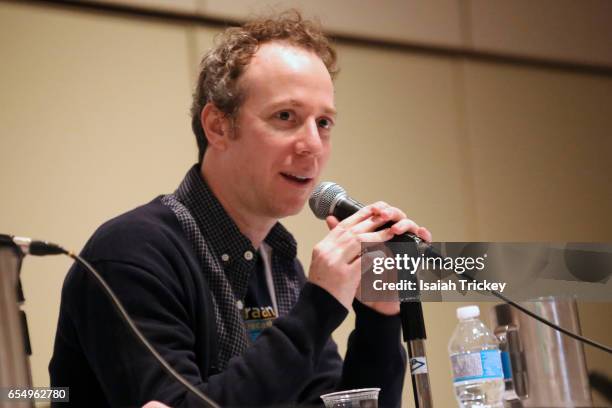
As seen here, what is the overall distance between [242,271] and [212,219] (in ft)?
Result: 0.38

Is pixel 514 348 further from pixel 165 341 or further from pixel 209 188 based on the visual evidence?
pixel 209 188

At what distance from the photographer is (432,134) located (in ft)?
9.75

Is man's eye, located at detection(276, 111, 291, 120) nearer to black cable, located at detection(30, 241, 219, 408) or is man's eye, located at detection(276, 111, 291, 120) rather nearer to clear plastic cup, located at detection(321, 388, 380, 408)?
clear plastic cup, located at detection(321, 388, 380, 408)

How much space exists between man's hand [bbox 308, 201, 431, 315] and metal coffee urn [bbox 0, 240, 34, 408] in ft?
2.02

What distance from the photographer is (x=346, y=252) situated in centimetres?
135

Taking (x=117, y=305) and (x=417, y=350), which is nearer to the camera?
(x=117, y=305)

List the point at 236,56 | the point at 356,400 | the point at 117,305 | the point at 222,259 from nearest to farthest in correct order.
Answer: the point at 117,305 < the point at 356,400 < the point at 222,259 < the point at 236,56

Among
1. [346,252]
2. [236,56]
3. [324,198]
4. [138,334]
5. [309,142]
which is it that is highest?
[236,56]

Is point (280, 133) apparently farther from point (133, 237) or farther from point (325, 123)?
point (133, 237)


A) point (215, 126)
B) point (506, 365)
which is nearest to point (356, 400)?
A: point (506, 365)

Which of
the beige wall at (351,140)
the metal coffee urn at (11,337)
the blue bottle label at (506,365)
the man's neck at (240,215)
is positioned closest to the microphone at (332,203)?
the man's neck at (240,215)

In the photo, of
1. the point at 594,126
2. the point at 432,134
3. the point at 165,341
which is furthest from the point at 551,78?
the point at 165,341

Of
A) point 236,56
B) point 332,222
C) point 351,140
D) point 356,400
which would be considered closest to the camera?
point 356,400

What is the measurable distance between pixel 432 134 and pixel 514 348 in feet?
5.55
